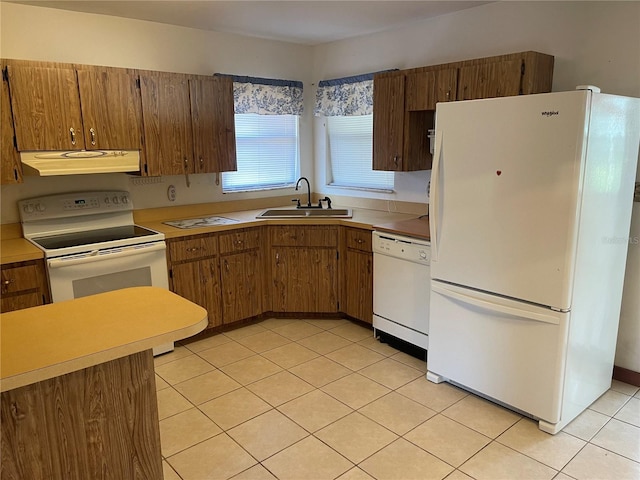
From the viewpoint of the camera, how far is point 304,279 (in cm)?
394

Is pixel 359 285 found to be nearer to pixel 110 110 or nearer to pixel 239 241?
pixel 239 241

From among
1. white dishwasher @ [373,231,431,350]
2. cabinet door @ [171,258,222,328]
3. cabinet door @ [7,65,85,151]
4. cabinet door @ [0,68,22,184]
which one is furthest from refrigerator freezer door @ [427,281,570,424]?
cabinet door @ [0,68,22,184]

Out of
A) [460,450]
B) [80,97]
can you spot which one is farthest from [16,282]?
[460,450]

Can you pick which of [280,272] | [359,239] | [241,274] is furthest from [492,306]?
[241,274]

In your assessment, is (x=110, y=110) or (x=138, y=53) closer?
(x=110, y=110)

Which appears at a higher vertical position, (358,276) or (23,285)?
(23,285)

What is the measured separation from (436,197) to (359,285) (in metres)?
1.25

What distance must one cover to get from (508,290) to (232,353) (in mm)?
1994

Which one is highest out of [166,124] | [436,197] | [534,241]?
[166,124]

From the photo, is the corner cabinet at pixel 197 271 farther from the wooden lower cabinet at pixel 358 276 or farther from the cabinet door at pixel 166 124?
the wooden lower cabinet at pixel 358 276

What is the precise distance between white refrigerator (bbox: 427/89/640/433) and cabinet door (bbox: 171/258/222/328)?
1.72 metres

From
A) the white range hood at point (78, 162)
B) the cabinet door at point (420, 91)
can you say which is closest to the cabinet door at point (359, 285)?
the cabinet door at point (420, 91)

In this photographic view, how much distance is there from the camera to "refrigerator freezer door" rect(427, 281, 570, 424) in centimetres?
239

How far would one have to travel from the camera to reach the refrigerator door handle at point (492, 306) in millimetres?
2357
